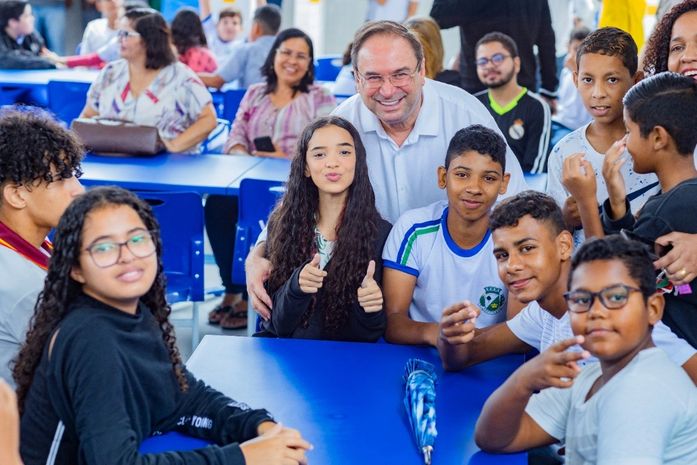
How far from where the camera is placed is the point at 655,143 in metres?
2.52

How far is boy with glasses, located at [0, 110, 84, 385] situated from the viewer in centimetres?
230

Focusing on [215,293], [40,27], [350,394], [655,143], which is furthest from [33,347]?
[40,27]

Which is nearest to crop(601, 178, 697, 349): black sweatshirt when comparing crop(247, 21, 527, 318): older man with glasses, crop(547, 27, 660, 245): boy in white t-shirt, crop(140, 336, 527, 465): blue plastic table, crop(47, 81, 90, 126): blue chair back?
crop(140, 336, 527, 465): blue plastic table

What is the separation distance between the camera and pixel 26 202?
2.42 metres

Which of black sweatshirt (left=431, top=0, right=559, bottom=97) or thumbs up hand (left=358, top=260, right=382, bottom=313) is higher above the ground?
black sweatshirt (left=431, top=0, right=559, bottom=97)

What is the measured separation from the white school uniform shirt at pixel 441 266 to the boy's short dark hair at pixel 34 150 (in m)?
0.96

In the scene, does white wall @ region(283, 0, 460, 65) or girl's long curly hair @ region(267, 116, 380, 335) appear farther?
white wall @ region(283, 0, 460, 65)

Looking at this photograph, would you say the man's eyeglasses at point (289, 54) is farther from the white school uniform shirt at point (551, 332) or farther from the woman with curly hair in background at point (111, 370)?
the woman with curly hair in background at point (111, 370)

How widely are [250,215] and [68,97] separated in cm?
304

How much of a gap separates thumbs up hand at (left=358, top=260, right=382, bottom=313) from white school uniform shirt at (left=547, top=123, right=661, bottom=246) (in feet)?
2.39

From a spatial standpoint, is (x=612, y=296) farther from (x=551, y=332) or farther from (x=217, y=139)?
(x=217, y=139)

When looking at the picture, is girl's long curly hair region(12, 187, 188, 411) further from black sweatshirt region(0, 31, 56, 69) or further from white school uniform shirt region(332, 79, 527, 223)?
black sweatshirt region(0, 31, 56, 69)

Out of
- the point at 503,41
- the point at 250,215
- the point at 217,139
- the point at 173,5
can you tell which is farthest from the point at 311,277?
the point at 173,5

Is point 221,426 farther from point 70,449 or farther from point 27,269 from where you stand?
point 27,269
